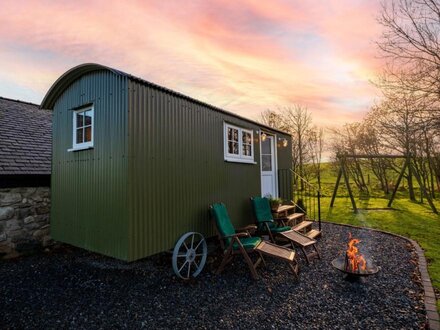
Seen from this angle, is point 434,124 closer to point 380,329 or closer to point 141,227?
point 380,329

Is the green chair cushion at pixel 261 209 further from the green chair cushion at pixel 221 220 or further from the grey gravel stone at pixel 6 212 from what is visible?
the grey gravel stone at pixel 6 212

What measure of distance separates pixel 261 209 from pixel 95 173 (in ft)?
13.1

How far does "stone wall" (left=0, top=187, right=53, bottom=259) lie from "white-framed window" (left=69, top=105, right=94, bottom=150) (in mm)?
2508

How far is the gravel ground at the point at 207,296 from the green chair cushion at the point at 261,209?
1234 mm

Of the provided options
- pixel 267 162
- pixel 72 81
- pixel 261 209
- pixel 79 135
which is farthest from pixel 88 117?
pixel 267 162

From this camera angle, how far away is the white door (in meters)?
8.45

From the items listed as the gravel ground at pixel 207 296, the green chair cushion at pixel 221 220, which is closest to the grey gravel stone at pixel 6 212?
the gravel ground at pixel 207 296

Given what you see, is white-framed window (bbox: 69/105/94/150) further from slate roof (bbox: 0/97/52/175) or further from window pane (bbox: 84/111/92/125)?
slate roof (bbox: 0/97/52/175)

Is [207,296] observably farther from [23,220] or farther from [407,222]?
[407,222]

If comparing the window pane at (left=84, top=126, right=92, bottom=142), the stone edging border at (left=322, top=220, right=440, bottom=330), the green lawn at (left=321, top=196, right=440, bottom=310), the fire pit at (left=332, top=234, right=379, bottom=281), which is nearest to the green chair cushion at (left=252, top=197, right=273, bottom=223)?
the fire pit at (left=332, top=234, right=379, bottom=281)

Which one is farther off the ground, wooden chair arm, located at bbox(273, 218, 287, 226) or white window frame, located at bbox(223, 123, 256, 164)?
white window frame, located at bbox(223, 123, 256, 164)

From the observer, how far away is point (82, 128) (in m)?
5.06

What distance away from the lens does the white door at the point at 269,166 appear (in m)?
8.45

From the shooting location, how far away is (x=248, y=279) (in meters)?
4.52
